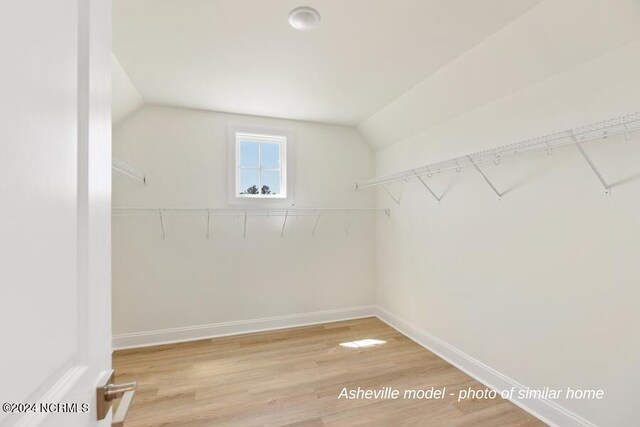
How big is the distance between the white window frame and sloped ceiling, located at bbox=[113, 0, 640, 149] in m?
0.43

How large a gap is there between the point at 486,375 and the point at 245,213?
2495 millimetres

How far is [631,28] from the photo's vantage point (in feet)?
4.32

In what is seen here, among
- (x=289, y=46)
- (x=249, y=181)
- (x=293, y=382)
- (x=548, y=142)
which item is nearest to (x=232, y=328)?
(x=293, y=382)


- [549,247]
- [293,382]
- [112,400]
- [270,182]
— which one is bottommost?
[293,382]

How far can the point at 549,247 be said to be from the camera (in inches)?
67.4

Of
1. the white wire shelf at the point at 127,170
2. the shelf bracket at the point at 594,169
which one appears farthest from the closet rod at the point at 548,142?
the white wire shelf at the point at 127,170

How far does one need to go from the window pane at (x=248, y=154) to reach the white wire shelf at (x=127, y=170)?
3.07ft

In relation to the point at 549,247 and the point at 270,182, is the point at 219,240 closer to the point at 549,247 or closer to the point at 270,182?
the point at 270,182

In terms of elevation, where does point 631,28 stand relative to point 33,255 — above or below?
above

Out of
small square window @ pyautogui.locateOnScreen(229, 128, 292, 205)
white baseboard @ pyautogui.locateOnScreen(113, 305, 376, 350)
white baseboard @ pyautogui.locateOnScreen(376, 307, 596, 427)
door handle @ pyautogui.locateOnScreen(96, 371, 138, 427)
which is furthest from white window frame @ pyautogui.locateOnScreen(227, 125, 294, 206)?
door handle @ pyautogui.locateOnScreen(96, 371, 138, 427)

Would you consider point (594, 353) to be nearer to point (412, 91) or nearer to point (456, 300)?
point (456, 300)

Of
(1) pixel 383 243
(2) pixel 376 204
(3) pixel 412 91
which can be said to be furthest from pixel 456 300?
(3) pixel 412 91

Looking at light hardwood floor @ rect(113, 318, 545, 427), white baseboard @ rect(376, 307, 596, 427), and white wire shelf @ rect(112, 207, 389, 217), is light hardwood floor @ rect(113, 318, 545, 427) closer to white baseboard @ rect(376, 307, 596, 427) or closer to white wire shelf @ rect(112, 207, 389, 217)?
white baseboard @ rect(376, 307, 596, 427)

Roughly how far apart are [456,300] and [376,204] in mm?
1468
